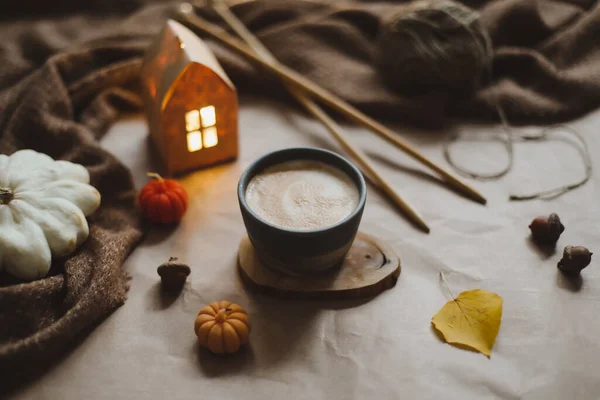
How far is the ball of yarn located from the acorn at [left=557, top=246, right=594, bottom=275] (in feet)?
1.47

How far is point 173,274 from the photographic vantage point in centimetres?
89

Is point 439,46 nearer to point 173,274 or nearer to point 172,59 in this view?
point 172,59

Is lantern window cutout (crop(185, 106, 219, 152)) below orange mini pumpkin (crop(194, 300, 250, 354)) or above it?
above

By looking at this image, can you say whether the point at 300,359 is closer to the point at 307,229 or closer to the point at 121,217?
the point at 307,229

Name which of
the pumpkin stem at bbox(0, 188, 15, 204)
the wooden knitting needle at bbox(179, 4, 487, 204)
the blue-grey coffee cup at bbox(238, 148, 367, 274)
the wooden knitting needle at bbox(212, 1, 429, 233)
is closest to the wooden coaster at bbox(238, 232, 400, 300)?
the blue-grey coffee cup at bbox(238, 148, 367, 274)

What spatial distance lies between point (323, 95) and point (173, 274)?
1.75ft

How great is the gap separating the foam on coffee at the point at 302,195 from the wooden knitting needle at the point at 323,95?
0.84ft

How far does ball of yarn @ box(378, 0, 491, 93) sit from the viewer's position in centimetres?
117

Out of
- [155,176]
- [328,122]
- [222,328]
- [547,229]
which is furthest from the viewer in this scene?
[328,122]

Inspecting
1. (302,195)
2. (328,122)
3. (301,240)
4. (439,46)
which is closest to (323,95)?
(328,122)

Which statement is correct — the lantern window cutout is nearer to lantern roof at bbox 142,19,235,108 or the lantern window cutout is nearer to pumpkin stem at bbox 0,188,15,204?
lantern roof at bbox 142,19,235,108

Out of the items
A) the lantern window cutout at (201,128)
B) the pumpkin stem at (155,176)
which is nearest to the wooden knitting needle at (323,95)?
the lantern window cutout at (201,128)

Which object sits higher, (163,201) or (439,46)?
(439,46)

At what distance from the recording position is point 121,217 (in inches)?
39.4
